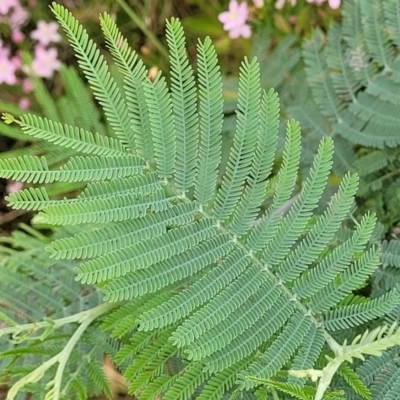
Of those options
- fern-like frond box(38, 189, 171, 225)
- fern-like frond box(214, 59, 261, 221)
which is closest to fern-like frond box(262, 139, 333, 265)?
fern-like frond box(214, 59, 261, 221)

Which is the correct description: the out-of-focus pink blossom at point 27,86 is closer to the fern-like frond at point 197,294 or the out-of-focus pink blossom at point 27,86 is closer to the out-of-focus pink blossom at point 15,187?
the out-of-focus pink blossom at point 15,187

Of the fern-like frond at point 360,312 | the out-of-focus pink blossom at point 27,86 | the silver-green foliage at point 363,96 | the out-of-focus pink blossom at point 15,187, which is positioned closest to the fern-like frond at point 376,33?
the silver-green foliage at point 363,96

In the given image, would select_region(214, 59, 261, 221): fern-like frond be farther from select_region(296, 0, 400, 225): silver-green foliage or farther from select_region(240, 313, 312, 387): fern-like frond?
select_region(296, 0, 400, 225): silver-green foliage

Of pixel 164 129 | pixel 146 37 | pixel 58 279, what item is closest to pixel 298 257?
pixel 164 129

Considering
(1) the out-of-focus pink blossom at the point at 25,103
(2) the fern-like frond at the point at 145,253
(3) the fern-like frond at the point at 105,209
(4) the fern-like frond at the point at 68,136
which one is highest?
(1) the out-of-focus pink blossom at the point at 25,103

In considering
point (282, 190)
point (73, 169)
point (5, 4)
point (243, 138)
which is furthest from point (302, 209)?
point (5, 4)

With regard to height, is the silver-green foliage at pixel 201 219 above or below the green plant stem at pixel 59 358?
above

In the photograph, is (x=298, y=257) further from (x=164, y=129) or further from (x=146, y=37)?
(x=146, y=37)

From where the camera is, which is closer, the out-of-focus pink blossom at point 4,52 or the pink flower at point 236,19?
the pink flower at point 236,19
